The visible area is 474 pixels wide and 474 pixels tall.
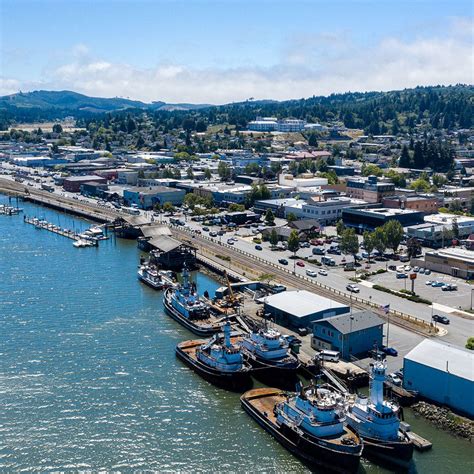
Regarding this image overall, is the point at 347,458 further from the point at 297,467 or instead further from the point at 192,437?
the point at 192,437

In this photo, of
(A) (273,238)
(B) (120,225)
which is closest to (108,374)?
(A) (273,238)

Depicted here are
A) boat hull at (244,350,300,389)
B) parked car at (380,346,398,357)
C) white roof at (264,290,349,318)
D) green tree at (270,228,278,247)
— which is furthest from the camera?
green tree at (270,228,278,247)

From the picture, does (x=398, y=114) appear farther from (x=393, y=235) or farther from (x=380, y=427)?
(x=380, y=427)

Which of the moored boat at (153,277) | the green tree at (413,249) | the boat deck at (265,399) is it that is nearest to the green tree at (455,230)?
the green tree at (413,249)

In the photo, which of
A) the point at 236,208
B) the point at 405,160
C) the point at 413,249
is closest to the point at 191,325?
the point at 413,249

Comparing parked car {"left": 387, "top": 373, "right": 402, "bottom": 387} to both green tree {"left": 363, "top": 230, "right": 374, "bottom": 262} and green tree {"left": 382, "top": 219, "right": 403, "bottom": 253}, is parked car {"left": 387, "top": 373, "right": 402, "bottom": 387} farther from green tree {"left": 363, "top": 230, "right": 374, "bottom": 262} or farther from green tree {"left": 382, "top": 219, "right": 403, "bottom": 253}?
green tree {"left": 382, "top": 219, "right": 403, "bottom": 253}

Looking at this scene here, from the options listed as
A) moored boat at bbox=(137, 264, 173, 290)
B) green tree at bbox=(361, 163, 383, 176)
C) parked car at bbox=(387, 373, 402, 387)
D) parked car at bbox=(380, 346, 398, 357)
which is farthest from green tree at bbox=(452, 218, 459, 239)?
green tree at bbox=(361, 163, 383, 176)

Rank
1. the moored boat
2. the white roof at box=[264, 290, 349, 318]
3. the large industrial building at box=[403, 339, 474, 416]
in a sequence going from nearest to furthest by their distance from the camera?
the large industrial building at box=[403, 339, 474, 416] < the white roof at box=[264, 290, 349, 318] < the moored boat

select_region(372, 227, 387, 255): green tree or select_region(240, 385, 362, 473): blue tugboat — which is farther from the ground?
select_region(372, 227, 387, 255): green tree
